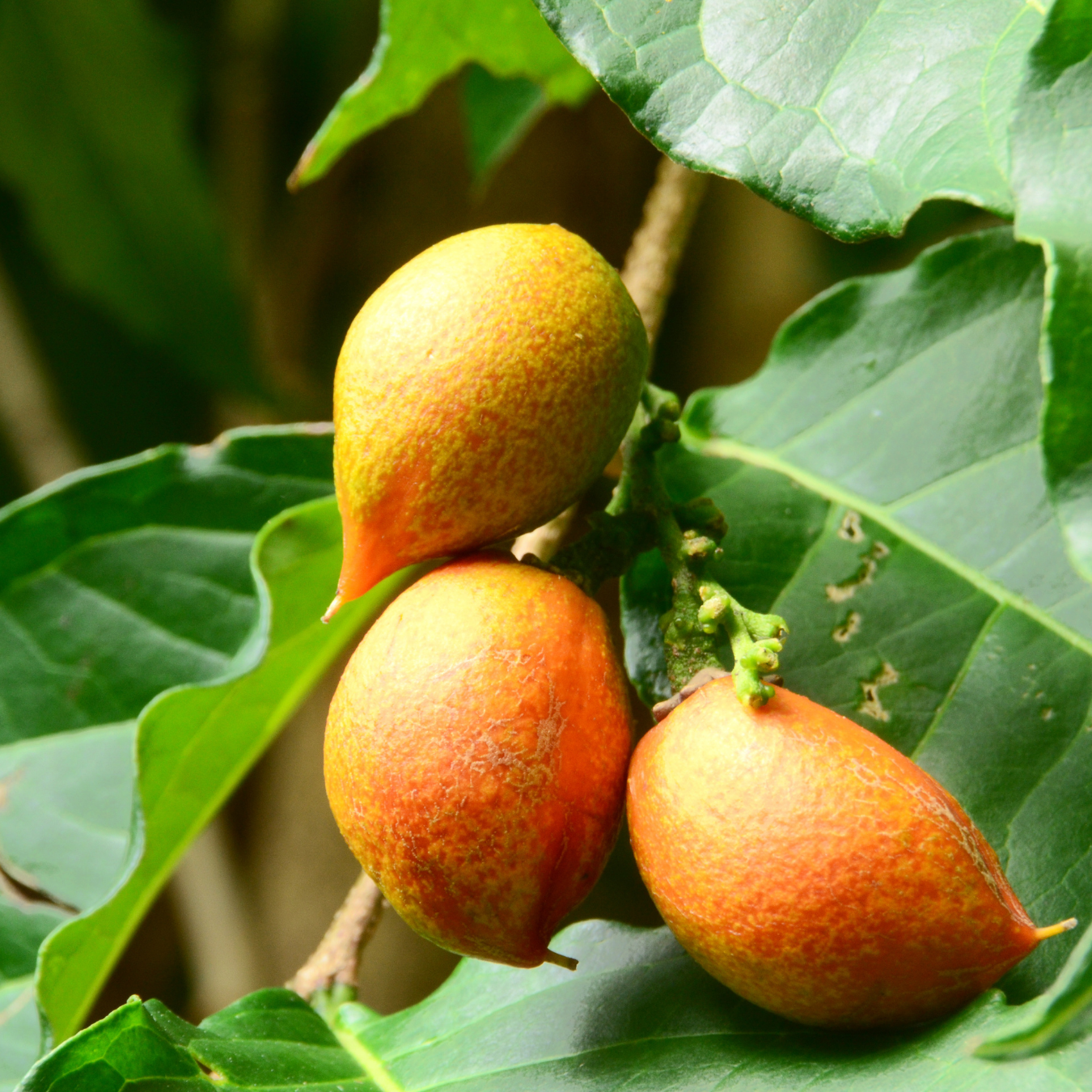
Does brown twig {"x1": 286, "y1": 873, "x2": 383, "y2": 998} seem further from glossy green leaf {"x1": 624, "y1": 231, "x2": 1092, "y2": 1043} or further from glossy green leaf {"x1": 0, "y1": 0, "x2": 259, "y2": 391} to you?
glossy green leaf {"x1": 0, "y1": 0, "x2": 259, "y2": 391}

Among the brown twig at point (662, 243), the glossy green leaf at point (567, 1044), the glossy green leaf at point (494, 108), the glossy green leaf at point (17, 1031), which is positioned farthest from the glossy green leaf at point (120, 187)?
the glossy green leaf at point (567, 1044)

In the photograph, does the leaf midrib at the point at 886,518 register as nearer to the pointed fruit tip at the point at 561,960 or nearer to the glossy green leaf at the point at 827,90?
the glossy green leaf at the point at 827,90

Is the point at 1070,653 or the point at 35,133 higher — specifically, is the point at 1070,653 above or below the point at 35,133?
below

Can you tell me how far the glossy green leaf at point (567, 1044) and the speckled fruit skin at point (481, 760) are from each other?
0.11 meters

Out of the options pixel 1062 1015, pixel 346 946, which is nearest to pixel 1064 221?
pixel 1062 1015

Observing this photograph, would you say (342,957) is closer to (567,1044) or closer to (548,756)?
(567,1044)

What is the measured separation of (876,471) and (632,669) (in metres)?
0.22

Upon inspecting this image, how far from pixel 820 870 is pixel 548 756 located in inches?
5.3

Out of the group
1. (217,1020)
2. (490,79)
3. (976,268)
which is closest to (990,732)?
(976,268)

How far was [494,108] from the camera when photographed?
1414 mm

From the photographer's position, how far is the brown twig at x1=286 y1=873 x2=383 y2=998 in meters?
0.89

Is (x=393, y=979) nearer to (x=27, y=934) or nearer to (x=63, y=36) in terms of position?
(x=27, y=934)

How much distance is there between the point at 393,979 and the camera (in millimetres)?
1947

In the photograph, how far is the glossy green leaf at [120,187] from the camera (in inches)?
76.5
